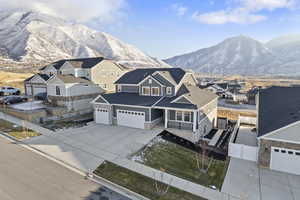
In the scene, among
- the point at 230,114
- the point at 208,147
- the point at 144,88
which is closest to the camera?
the point at 208,147

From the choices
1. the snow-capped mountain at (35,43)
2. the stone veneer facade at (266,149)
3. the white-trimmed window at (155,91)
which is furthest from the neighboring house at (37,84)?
the snow-capped mountain at (35,43)

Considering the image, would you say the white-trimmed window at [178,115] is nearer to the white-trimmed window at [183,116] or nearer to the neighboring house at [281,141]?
the white-trimmed window at [183,116]

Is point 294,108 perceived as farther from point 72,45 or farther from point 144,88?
point 72,45

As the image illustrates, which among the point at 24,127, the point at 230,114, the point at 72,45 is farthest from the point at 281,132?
the point at 72,45

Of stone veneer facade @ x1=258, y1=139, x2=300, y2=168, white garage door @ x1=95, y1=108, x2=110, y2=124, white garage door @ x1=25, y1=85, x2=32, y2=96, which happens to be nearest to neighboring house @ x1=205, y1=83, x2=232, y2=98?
white garage door @ x1=95, y1=108, x2=110, y2=124

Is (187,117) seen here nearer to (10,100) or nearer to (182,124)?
(182,124)

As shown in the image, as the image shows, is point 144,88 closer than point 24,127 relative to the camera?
No

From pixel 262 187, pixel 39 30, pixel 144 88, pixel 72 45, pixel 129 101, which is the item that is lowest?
pixel 262 187

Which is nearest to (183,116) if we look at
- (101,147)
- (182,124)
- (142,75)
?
(182,124)
